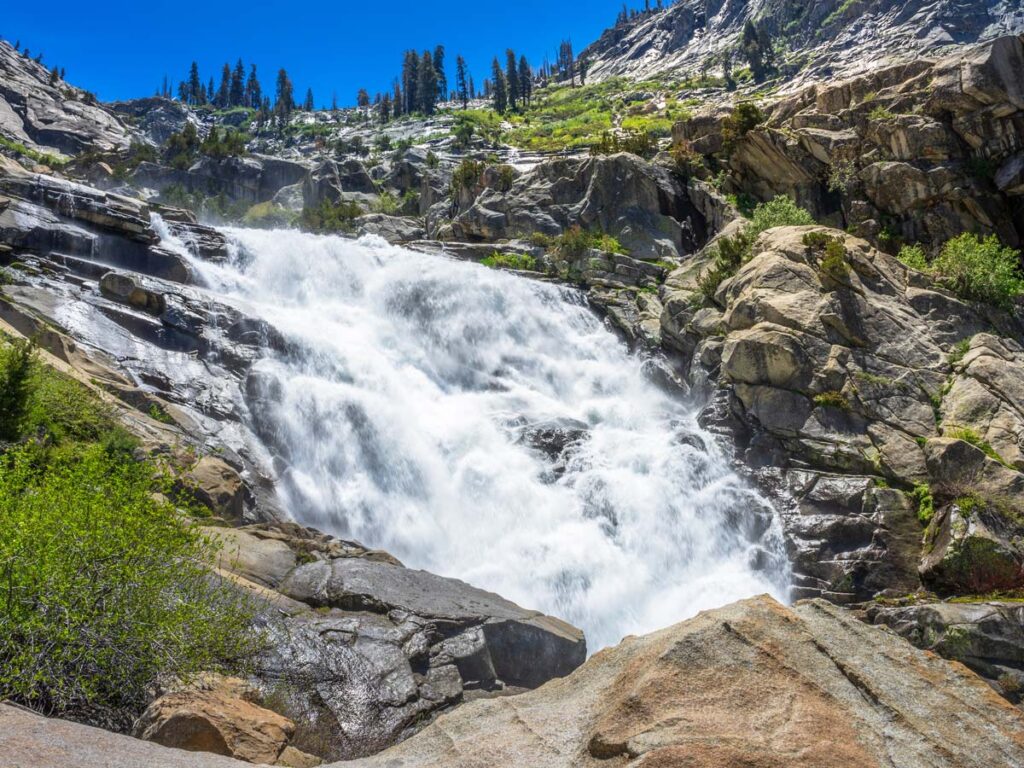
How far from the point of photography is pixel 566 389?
28078 millimetres

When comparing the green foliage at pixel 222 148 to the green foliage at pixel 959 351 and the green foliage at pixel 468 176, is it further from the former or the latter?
the green foliage at pixel 959 351

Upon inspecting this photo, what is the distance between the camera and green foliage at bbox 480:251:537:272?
122 feet

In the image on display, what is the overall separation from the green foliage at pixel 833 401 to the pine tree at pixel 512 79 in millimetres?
109249

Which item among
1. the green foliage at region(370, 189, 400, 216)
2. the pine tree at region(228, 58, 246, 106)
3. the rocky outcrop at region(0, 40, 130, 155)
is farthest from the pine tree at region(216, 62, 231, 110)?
the green foliage at region(370, 189, 400, 216)

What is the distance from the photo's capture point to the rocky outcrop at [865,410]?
17672 mm

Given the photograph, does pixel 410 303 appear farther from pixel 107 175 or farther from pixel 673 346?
pixel 107 175

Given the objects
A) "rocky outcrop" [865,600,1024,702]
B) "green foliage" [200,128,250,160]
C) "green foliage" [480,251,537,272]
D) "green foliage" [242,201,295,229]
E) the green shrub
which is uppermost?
"green foliage" [200,128,250,160]

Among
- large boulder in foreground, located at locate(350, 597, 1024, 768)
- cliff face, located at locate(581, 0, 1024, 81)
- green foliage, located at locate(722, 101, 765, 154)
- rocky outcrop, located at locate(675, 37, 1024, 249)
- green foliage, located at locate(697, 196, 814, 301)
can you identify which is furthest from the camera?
cliff face, located at locate(581, 0, 1024, 81)

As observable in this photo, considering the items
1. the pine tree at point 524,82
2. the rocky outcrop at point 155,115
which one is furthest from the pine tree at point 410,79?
the rocky outcrop at point 155,115

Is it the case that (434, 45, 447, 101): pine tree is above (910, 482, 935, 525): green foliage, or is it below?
above

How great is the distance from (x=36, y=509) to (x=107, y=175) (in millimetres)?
64843

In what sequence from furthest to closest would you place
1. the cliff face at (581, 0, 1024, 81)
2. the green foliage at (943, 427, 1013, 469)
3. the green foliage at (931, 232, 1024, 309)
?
the cliff face at (581, 0, 1024, 81)
the green foliage at (931, 232, 1024, 309)
the green foliage at (943, 427, 1013, 469)

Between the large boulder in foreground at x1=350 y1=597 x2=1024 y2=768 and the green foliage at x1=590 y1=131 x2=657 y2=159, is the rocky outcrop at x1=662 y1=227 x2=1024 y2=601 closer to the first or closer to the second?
the large boulder in foreground at x1=350 y1=597 x2=1024 y2=768

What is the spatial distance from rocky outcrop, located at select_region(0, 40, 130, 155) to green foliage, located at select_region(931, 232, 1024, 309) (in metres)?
79.3
